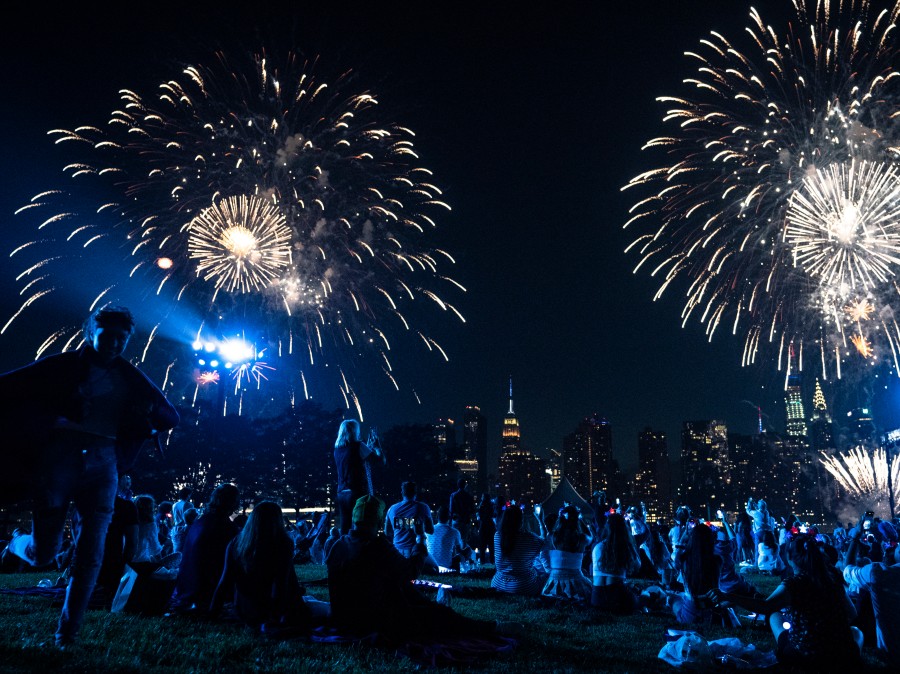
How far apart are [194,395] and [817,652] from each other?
51.4 metres

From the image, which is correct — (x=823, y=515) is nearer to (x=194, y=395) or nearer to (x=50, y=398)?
(x=194, y=395)

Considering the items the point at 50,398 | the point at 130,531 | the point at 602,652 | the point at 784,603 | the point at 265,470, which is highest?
the point at 265,470

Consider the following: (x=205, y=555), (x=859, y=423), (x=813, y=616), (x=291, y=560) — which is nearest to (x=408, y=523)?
(x=205, y=555)

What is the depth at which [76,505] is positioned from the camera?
16.8ft

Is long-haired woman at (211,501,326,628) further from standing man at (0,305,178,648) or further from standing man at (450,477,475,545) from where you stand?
standing man at (450,477,475,545)

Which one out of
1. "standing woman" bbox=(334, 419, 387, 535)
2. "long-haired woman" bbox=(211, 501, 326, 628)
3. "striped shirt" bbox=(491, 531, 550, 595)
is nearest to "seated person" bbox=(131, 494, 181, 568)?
"standing woman" bbox=(334, 419, 387, 535)

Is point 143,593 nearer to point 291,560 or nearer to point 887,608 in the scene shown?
point 291,560

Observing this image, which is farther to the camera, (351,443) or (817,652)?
(351,443)

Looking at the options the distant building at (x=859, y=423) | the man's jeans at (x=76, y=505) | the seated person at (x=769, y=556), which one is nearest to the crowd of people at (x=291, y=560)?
the man's jeans at (x=76, y=505)

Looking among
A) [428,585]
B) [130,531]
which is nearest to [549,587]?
[428,585]

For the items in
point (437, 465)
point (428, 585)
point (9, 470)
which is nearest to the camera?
point (9, 470)

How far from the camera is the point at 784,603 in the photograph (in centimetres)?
657

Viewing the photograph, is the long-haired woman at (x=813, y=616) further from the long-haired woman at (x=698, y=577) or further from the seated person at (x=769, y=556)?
the seated person at (x=769, y=556)

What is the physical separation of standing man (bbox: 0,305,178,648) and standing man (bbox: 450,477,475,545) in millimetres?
13893
